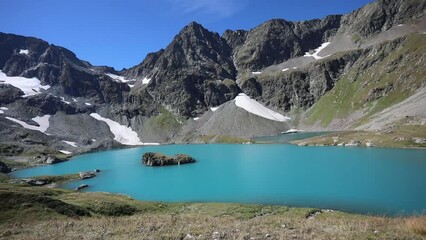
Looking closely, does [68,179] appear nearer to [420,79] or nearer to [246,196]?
[246,196]

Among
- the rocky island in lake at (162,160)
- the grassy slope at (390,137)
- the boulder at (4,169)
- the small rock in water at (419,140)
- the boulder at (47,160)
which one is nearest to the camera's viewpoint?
the small rock in water at (419,140)

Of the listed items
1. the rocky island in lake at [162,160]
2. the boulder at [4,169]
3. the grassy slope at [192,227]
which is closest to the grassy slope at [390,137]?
the rocky island in lake at [162,160]

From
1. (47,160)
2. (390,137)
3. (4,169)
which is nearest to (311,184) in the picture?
(390,137)

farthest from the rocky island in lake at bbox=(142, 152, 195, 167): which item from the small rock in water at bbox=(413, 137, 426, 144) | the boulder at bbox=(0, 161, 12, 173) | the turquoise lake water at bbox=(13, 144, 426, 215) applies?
the small rock in water at bbox=(413, 137, 426, 144)

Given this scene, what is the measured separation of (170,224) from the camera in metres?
20.5

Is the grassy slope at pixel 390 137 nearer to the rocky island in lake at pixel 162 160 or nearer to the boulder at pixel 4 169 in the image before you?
the rocky island in lake at pixel 162 160

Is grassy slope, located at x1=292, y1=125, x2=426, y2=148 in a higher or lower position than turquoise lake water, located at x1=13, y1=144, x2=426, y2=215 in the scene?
higher

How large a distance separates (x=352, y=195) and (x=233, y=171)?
45.8 m

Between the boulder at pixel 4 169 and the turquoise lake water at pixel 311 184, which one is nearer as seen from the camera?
the turquoise lake water at pixel 311 184

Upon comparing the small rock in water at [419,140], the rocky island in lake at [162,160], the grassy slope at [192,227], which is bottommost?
the rocky island in lake at [162,160]

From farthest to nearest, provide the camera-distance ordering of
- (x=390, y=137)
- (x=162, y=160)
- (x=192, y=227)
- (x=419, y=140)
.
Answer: (x=162, y=160) → (x=390, y=137) → (x=419, y=140) → (x=192, y=227)

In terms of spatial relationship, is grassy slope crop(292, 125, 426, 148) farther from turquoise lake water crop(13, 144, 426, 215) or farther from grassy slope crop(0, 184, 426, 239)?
grassy slope crop(0, 184, 426, 239)

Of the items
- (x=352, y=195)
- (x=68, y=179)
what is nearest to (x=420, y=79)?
(x=352, y=195)

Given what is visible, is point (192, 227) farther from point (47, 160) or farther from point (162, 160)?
point (47, 160)
